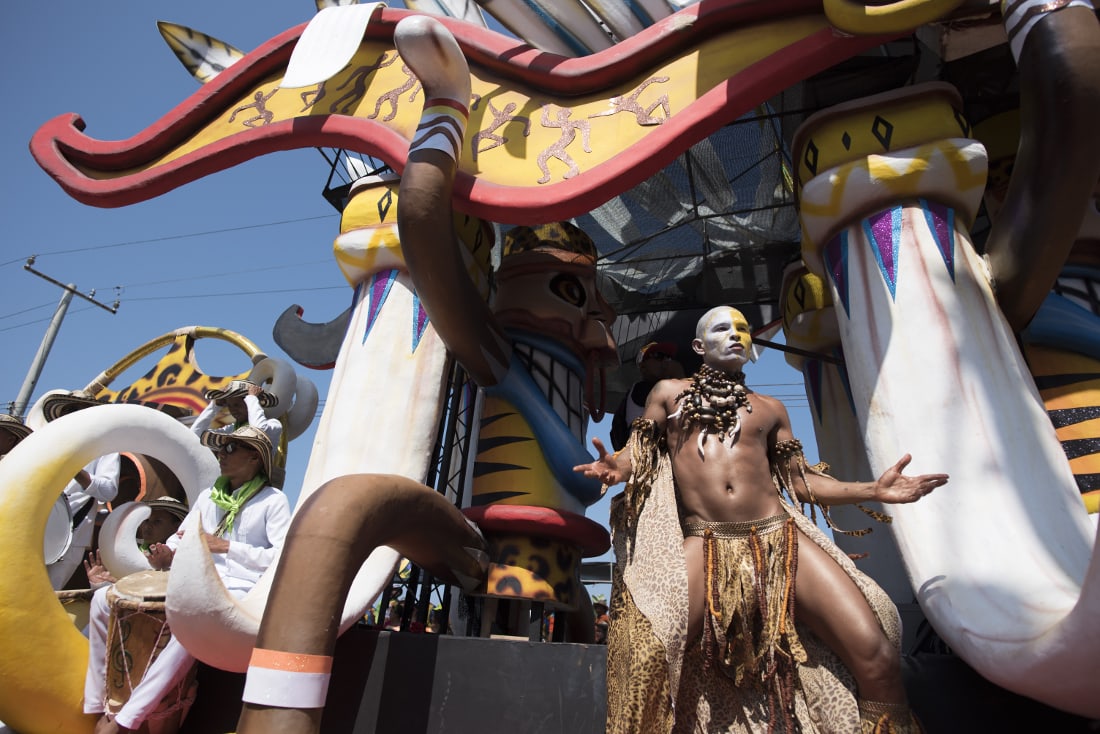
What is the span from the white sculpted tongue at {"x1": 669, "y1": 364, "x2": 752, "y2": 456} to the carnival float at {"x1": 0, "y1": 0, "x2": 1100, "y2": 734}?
1.85 ft

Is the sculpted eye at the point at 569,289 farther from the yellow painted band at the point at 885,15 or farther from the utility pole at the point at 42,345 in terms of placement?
the utility pole at the point at 42,345

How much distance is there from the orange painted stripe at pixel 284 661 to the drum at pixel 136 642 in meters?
0.76

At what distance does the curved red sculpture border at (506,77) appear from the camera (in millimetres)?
3170

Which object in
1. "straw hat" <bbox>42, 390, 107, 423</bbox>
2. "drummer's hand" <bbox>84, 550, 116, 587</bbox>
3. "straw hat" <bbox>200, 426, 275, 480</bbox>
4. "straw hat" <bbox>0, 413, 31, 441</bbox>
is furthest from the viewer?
"straw hat" <bbox>42, 390, 107, 423</bbox>

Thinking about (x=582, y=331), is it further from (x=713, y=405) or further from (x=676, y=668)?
(x=676, y=668)

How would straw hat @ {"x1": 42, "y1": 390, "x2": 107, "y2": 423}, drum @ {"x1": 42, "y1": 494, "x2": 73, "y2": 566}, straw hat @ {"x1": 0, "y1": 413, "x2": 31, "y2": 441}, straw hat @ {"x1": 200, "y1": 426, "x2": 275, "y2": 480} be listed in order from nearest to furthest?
straw hat @ {"x1": 200, "y1": 426, "x2": 275, "y2": 480}, drum @ {"x1": 42, "y1": 494, "x2": 73, "y2": 566}, straw hat @ {"x1": 0, "y1": 413, "x2": 31, "y2": 441}, straw hat @ {"x1": 42, "y1": 390, "x2": 107, "y2": 423}

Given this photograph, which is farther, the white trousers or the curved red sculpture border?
the curved red sculpture border

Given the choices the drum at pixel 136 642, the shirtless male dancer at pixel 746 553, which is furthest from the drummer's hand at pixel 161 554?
the shirtless male dancer at pixel 746 553

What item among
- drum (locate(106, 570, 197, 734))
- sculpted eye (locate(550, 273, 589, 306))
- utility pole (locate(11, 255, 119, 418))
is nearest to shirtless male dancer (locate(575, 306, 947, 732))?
drum (locate(106, 570, 197, 734))

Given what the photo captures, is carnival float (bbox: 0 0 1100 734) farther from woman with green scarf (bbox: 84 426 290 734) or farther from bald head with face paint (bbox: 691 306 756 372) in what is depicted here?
bald head with face paint (bbox: 691 306 756 372)

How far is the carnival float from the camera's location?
2.23m

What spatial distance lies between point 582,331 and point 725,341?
1902 millimetres

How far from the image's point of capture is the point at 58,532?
3.75 m

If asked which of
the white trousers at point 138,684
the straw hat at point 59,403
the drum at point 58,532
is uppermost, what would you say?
the straw hat at point 59,403
